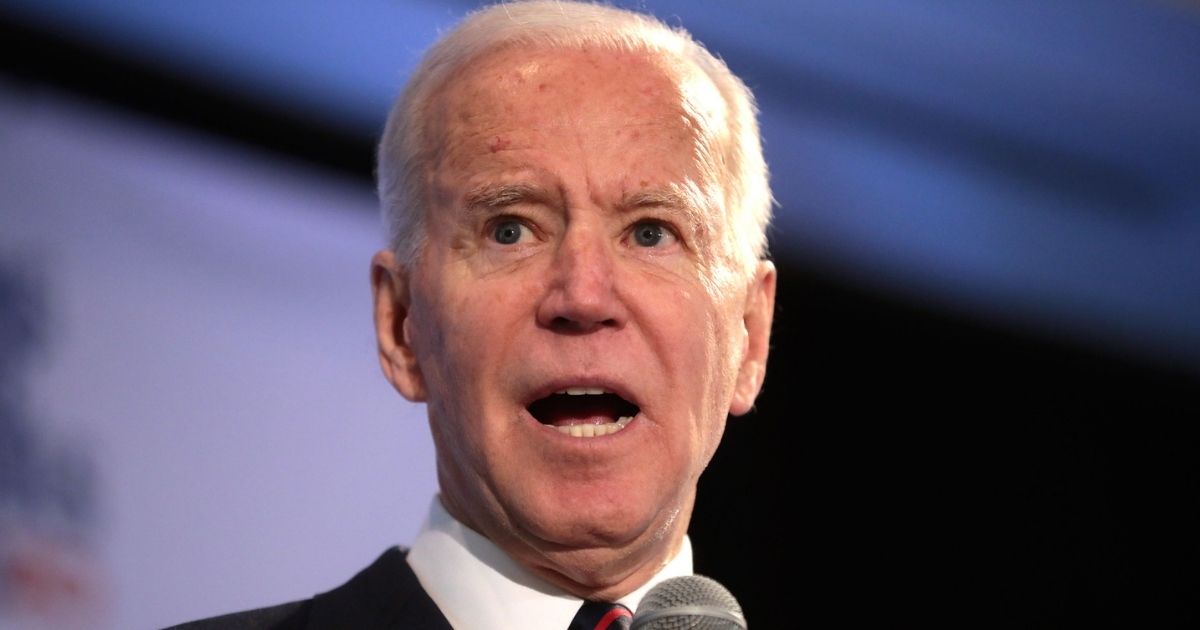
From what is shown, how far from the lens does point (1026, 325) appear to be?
3.88 m

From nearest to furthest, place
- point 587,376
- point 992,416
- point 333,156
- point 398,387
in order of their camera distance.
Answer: point 587,376, point 398,387, point 333,156, point 992,416

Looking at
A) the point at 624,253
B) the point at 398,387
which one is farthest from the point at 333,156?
the point at 624,253

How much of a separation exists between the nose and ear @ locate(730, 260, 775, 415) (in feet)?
0.97

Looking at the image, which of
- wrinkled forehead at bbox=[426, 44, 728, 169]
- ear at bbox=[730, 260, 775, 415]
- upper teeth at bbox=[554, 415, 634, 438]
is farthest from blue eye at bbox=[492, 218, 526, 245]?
ear at bbox=[730, 260, 775, 415]

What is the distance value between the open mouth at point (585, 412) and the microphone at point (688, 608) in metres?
0.31

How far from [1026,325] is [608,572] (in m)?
2.49

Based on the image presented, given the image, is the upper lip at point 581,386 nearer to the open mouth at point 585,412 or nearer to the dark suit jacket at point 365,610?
the open mouth at point 585,412

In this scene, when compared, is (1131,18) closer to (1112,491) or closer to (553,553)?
(1112,491)

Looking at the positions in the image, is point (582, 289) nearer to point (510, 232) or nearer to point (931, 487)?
point (510, 232)

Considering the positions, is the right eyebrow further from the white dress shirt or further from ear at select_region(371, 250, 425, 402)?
the white dress shirt

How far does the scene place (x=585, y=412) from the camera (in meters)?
1.65

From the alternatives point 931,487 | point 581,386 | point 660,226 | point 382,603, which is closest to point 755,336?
point 660,226

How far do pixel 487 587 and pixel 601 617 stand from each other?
0.14 metres

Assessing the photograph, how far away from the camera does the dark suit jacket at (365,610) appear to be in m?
1.71
